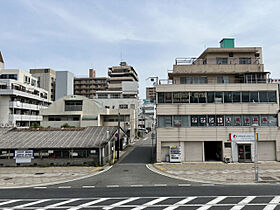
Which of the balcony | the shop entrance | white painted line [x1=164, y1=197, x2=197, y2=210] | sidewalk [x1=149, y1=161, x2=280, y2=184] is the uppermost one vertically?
the balcony

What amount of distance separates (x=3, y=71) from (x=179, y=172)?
59.9 m

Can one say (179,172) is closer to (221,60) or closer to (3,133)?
(221,60)

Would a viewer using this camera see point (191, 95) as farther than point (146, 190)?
Yes

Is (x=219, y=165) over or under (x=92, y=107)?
under

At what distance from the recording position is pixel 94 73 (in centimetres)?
10894

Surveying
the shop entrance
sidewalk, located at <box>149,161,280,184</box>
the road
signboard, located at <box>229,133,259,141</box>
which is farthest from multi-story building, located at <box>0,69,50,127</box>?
signboard, located at <box>229,133,259,141</box>

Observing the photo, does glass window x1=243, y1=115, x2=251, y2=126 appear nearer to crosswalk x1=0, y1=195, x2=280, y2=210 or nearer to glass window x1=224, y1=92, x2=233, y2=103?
glass window x1=224, y1=92, x2=233, y2=103

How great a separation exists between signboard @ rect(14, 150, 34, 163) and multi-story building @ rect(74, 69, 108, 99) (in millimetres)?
75821

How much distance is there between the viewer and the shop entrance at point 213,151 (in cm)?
3133

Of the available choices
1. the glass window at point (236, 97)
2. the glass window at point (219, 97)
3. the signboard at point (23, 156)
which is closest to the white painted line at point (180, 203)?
the glass window at point (219, 97)

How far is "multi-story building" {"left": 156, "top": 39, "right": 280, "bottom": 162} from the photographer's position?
29.8m

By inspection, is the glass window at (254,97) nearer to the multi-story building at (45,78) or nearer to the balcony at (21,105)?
the balcony at (21,105)

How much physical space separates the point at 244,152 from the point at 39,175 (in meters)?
26.9

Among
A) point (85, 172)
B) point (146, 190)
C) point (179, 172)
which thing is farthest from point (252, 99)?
point (85, 172)
